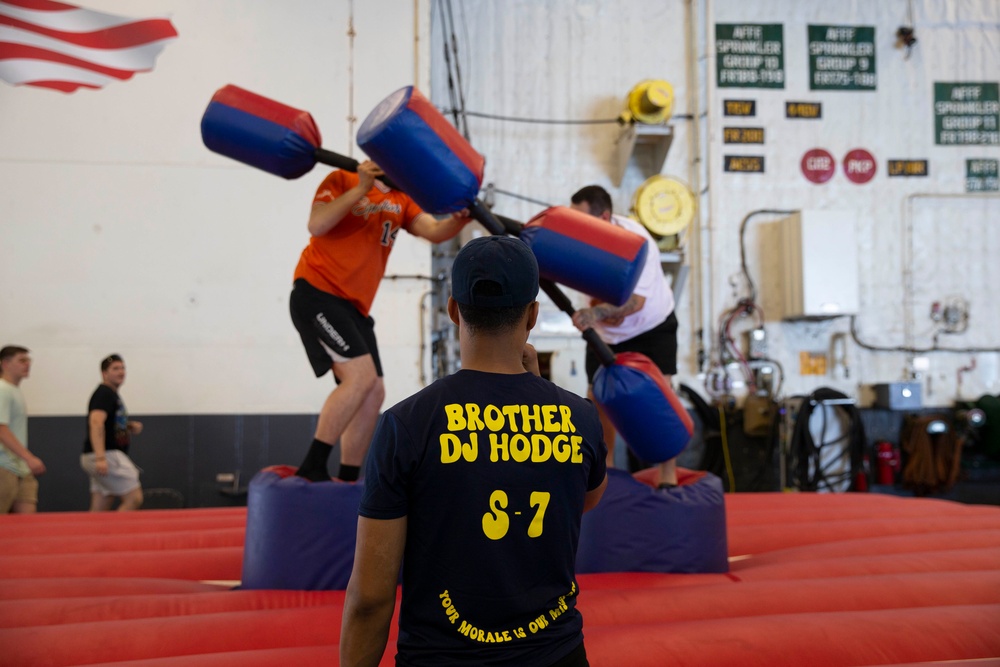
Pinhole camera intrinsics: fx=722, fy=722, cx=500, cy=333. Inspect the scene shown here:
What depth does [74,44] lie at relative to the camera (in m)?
5.39

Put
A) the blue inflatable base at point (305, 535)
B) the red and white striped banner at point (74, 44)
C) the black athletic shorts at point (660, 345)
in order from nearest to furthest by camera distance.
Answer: the blue inflatable base at point (305, 535), the black athletic shorts at point (660, 345), the red and white striped banner at point (74, 44)

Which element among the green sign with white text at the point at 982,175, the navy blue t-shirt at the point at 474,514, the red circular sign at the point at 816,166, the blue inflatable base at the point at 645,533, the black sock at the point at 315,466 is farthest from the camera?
A: the green sign with white text at the point at 982,175

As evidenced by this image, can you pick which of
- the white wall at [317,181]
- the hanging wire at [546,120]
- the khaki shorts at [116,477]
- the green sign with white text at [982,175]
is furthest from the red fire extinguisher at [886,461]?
the khaki shorts at [116,477]

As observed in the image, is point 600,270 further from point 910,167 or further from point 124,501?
point 910,167

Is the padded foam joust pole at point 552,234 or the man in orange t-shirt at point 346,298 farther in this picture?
the man in orange t-shirt at point 346,298

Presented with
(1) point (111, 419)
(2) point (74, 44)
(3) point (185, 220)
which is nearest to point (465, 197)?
(1) point (111, 419)

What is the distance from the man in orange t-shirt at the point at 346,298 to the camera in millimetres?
2564

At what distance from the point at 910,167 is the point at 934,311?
1338 millimetres

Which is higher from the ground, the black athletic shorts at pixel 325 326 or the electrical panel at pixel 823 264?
the electrical panel at pixel 823 264

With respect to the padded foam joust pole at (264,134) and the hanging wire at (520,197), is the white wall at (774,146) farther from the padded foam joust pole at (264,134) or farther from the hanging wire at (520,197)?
the padded foam joust pole at (264,134)

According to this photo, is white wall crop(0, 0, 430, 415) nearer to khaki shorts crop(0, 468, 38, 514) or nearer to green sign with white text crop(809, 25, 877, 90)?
khaki shorts crop(0, 468, 38, 514)

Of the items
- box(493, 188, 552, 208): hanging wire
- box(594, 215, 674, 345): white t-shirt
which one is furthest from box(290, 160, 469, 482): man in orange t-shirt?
box(493, 188, 552, 208): hanging wire

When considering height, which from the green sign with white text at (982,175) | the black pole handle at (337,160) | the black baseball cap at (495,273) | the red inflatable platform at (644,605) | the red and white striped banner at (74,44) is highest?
the red and white striped banner at (74,44)

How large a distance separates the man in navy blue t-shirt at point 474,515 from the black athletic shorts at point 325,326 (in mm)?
1561
